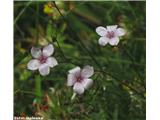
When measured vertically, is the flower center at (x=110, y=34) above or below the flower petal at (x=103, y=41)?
above

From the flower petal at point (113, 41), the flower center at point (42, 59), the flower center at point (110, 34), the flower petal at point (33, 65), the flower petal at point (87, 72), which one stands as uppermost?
the flower center at point (110, 34)

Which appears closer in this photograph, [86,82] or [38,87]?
[86,82]

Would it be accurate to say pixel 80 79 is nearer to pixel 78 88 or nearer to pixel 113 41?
pixel 78 88

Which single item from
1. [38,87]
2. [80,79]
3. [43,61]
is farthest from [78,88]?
[38,87]

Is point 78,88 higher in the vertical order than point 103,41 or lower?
lower

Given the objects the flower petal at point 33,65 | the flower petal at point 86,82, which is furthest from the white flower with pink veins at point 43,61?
the flower petal at point 86,82

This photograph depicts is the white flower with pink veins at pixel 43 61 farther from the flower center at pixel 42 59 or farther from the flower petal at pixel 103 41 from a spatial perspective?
the flower petal at pixel 103 41
